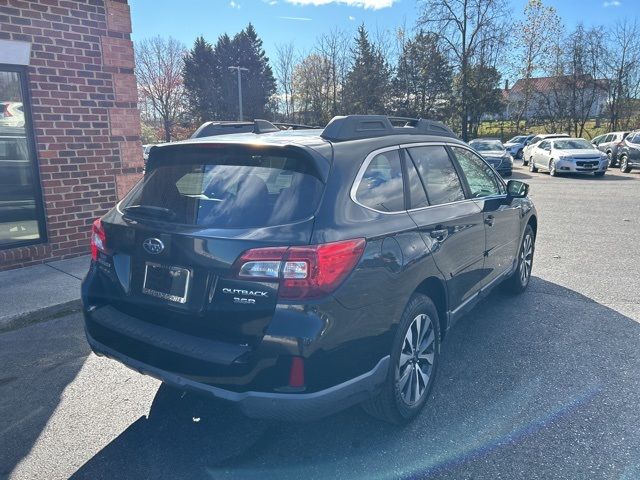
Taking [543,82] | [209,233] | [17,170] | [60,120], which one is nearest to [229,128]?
[209,233]

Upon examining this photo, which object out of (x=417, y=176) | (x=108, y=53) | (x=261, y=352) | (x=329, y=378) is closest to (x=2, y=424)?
(x=261, y=352)

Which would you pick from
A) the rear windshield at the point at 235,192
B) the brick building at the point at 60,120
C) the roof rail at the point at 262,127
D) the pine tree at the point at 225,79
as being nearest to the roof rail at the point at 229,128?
the roof rail at the point at 262,127

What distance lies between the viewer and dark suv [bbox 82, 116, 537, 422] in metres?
2.32

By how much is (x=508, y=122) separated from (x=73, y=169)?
1994 inches

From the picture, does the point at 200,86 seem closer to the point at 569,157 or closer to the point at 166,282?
the point at 569,157

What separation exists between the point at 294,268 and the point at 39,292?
160 inches

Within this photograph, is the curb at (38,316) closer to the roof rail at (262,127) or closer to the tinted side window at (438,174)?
the roof rail at (262,127)

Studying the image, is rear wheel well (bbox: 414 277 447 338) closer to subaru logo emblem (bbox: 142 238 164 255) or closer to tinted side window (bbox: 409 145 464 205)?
tinted side window (bbox: 409 145 464 205)

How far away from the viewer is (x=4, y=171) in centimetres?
612

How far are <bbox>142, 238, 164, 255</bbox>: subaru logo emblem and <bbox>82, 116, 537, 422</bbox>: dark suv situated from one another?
1 centimetres

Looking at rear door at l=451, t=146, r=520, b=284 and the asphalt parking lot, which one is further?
rear door at l=451, t=146, r=520, b=284

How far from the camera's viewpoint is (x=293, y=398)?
7.55 ft

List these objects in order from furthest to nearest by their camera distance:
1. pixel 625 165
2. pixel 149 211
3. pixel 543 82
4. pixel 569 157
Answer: pixel 543 82 < pixel 625 165 < pixel 569 157 < pixel 149 211

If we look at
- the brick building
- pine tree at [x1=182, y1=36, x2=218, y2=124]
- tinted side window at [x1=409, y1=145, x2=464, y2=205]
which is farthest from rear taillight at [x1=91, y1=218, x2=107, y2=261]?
pine tree at [x1=182, y1=36, x2=218, y2=124]
